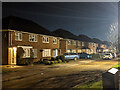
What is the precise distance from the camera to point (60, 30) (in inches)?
2149

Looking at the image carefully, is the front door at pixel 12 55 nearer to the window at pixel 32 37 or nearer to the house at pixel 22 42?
the house at pixel 22 42

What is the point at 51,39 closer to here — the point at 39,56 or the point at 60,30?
the point at 39,56

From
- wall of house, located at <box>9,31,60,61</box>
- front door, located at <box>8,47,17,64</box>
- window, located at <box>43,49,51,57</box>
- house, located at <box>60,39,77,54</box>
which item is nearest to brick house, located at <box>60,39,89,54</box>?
house, located at <box>60,39,77,54</box>

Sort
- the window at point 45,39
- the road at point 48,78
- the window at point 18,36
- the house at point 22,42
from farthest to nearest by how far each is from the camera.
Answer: the window at point 45,39 → the window at point 18,36 → the house at point 22,42 → the road at point 48,78

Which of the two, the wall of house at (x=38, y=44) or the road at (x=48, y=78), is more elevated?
the wall of house at (x=38, y=44)

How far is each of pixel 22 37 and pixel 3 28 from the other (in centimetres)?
356

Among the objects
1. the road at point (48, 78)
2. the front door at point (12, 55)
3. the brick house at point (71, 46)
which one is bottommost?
the road at point (48, 78)

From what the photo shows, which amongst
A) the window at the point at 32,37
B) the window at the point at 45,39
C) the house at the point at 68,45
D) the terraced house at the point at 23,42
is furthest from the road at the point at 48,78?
the house at the point at 68,45

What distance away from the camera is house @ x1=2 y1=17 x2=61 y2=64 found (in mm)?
21594

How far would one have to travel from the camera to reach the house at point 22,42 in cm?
2159

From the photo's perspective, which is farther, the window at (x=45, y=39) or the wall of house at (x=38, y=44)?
the window at (x=45, y=39)

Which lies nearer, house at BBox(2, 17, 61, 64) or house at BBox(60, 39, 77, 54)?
house at BBox(2, 17, 61, 64)

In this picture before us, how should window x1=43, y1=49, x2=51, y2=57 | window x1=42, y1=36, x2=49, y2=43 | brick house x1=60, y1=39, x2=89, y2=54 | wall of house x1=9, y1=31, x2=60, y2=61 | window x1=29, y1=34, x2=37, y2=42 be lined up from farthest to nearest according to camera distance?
brick house x1=60, y1=39, x2=89, y2=54 → window x1=43, y1=49, x2=51, y2=57 → window x1=42, y1=36, x2=49, y2=43 → window x1=29, y1=34, x2=37, y2=42 → wall of house x1=9, y1=31, x2=60, y2=61

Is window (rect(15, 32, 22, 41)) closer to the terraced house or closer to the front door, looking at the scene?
the terraced house
